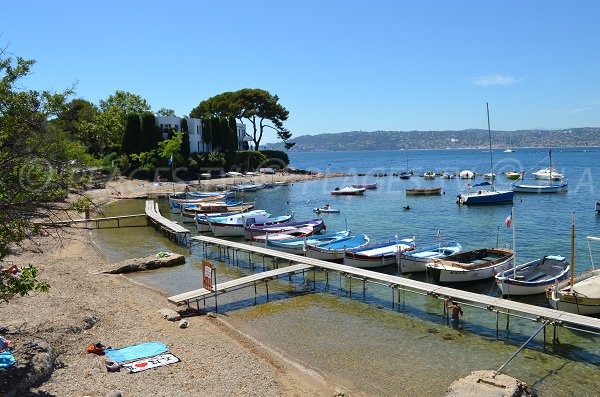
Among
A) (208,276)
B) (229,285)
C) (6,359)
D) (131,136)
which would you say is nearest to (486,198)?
(229,285)

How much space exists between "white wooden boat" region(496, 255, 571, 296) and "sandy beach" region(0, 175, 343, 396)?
37.2ft

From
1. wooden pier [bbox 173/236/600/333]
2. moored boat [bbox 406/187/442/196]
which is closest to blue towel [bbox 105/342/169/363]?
wooden pier [bbox 173/236/600/333]

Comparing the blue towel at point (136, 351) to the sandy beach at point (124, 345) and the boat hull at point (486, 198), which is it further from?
the boat hull at point (486, 198)

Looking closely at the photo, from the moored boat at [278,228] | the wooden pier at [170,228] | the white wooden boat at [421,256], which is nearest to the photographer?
the white wooden boat at [421,256]

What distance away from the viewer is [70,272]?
25.0 meters

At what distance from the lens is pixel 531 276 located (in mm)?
23500

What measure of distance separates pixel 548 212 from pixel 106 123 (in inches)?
2648

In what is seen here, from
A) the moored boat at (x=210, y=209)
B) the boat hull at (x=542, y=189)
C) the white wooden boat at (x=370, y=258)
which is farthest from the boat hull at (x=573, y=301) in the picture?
the boat hull at (x=542, y=189)

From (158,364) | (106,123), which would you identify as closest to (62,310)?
(158,364)

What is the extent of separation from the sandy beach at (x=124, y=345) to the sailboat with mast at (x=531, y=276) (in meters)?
11.3

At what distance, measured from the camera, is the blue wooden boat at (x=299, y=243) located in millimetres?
29922

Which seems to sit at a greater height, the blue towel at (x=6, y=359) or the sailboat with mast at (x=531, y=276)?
the blue towel at (x=6, y=359)

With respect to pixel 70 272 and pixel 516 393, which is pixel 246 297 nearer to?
pixel 70 272

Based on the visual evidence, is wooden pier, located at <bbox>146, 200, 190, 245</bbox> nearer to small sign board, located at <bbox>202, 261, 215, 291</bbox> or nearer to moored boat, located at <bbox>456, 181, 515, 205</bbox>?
small sign board, located at <bbox>202, 261, 215, 291</bbox>
